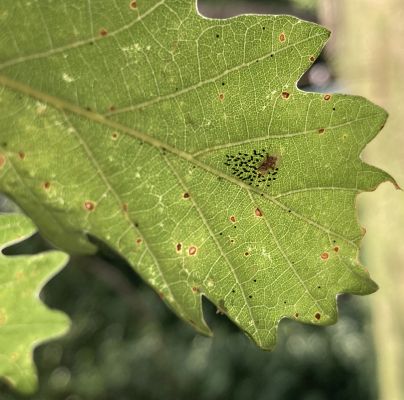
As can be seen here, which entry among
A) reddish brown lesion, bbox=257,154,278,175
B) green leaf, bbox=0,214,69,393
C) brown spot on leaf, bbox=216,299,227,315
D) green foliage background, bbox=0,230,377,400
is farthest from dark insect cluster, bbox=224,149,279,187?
green foliage background, bbox=0,230,377,400

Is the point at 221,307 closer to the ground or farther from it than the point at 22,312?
farther from it

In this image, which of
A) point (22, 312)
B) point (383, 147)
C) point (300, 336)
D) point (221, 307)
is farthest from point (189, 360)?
point (221, 307)

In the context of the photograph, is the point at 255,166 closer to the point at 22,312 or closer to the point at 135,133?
the point at 135,133

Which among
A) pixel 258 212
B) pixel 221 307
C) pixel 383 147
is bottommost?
pixel 383 147

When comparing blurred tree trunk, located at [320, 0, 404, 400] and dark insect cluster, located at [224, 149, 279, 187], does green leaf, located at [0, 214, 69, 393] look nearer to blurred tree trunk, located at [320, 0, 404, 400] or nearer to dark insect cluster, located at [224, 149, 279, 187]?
dark insect cluster, located at [224, 149, 279, 187]

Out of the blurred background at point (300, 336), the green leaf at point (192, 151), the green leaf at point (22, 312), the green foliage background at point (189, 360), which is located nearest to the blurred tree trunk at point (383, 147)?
the blurred background at point (300, 336)

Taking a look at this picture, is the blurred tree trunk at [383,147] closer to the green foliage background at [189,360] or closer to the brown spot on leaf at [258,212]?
the green foliage background at [189,360]

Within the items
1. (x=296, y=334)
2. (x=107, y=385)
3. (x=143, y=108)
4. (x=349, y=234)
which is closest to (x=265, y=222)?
(x=349, y=234)
